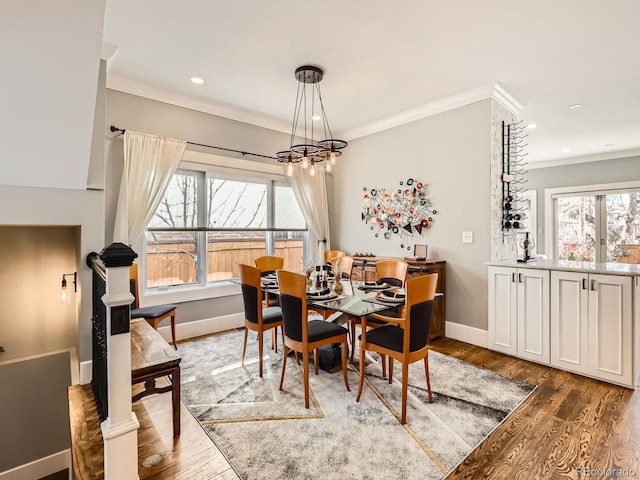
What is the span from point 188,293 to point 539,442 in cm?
356

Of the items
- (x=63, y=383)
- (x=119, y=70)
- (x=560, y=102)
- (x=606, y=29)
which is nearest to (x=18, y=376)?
(x=63, y=383)

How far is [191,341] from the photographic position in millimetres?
3807

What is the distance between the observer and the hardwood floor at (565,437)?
1.80m

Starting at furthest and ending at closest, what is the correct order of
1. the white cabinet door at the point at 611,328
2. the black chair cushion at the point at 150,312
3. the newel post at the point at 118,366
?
1. the black chair cushion at the point at 150,312
2. the white cabinet door at the point at 611,328
3. the newel post at the point at 118,366

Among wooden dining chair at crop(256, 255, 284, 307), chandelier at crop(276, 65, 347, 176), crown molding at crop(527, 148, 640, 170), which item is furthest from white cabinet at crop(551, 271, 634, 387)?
crown molding at crop(527, 148, 640, 170)

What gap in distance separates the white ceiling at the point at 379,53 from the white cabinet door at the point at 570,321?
2.04 m

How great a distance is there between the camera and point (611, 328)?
9.07 feet

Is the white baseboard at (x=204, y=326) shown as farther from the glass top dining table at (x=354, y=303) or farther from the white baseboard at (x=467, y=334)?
the white baseboard at (x=467, y=334)

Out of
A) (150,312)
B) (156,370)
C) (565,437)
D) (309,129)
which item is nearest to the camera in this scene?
(156,370)

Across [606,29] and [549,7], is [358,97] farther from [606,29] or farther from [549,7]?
[606,29]

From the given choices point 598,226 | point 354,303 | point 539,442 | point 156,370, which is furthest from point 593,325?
point 598,226

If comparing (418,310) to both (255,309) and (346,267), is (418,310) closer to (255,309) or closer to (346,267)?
(255,309)

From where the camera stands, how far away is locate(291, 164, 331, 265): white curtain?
4926 mm

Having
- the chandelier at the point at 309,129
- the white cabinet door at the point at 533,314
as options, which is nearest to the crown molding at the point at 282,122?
the chandelier at the point at 309,129
